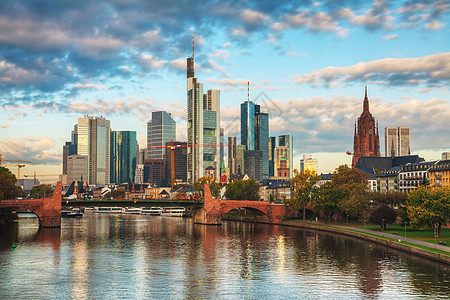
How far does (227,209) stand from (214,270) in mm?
96432

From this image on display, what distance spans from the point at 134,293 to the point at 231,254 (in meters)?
35.3

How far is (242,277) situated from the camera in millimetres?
68438

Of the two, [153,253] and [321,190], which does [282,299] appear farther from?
[321,190]

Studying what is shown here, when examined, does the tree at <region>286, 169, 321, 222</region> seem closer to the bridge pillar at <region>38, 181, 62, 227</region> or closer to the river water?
the river water

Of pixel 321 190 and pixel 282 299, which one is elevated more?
pixel 321 190

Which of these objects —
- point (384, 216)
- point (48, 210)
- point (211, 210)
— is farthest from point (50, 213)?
point (384, 216)

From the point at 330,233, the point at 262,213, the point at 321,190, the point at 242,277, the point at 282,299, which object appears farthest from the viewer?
the point at 262,213

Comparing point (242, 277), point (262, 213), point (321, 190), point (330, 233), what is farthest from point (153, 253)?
point (262, 213)

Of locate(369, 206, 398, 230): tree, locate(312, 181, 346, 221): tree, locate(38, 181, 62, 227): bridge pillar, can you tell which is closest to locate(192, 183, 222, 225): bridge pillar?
locate(312, 181, 346, 221): tree

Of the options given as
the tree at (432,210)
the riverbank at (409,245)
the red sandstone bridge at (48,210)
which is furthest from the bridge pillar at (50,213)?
the tree at (432,210)

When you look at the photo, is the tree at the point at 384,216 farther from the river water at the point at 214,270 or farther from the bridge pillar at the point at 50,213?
the bridge pillar at the point at 50,213

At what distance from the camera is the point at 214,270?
74.0 meters

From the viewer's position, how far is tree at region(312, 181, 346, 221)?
14862 centimetres

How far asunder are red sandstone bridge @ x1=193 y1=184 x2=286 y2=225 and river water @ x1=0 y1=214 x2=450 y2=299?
172ft
